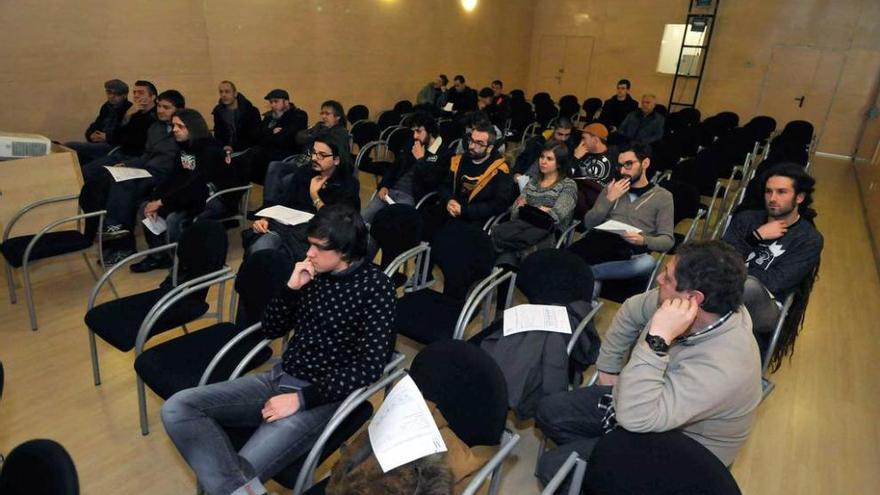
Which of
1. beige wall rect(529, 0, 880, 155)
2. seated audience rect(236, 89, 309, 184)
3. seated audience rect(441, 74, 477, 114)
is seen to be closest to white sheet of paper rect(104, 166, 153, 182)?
seated audience rect(236, 89, 309, 184)

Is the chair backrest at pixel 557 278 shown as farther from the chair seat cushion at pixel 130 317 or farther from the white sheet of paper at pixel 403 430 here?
the chair seat cushion at pixel 130 317

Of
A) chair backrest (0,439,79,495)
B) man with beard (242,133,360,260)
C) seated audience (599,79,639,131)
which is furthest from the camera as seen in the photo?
seated audience (599,79,639,131)

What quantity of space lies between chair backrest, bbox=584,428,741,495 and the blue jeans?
1.01 metres

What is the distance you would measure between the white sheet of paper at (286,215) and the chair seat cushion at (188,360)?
97 cm

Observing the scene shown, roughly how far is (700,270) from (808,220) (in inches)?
81.0

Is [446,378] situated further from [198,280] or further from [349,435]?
[198,280]

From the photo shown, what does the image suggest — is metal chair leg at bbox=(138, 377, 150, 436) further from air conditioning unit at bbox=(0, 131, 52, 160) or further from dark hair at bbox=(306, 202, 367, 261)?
air conditioning unit at bbox=(0, 131, 52, 160)

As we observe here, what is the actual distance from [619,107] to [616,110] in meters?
0.07

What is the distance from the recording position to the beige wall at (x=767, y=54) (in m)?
9.97

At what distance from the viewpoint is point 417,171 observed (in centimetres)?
450

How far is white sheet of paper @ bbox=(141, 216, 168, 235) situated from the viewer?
3.93m

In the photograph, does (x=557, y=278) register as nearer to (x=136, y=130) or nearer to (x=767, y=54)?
(x=136, y=130)

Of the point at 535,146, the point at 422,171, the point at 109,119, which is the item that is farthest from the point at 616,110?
the point at 109,119

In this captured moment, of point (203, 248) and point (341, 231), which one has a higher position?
point (341, 231)
